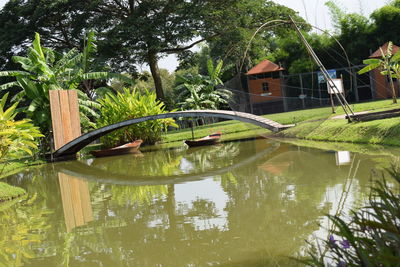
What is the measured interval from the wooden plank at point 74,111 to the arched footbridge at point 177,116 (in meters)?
0.46

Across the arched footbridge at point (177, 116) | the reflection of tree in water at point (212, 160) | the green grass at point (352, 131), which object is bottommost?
the reflection of tree in water at point (212, 160)

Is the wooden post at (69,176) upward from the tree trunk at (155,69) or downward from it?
downward

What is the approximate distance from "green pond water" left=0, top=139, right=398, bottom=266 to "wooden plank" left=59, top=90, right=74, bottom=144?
21.7 feet

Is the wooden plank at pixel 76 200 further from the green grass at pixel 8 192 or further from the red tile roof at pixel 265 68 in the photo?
the red tile roof at pixel 265 68

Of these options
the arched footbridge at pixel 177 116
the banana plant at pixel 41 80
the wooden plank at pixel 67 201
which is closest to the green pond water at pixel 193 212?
the wooden plank at pixel 67 201

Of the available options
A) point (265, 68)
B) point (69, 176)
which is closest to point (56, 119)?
point (69, 176)

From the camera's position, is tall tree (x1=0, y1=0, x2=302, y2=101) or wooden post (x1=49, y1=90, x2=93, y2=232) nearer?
wooden post (x1=49, y1=90, x2=93, y2=232)

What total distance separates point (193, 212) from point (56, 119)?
1288 centimetres

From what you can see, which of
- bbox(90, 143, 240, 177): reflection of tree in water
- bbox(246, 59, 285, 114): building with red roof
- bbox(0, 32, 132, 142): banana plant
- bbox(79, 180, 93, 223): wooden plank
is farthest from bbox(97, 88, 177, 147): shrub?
bbox(246, 59, 285, 114): building with red roof

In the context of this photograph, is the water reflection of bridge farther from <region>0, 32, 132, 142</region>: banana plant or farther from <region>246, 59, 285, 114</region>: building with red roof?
<region>246, 59, 285, 114</region>: building with red roof

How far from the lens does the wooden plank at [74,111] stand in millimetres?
18516

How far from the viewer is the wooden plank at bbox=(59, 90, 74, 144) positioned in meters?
18.2

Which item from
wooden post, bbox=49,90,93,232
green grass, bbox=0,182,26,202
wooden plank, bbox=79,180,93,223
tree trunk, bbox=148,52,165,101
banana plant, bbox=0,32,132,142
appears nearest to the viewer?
wooden plank, bbox=79,180,93,223

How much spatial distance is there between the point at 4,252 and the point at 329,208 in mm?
3659
